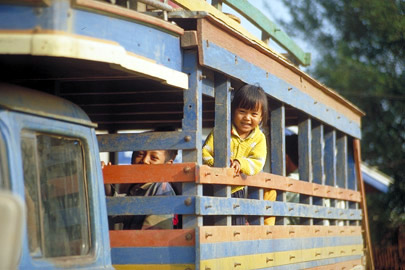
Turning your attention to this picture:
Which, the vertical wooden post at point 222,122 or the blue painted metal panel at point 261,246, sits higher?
the vertical wooden post at point 222,122

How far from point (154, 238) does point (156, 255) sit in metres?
0.09

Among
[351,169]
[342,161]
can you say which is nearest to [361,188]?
[351,169]

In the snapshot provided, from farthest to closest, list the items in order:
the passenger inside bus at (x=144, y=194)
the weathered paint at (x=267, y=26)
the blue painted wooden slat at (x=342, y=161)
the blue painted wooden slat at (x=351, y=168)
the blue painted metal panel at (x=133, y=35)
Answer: the blue painted wooden slat at (x=351, y=168) → the blue painted wooden slat at (x=342, y=161) → the weathered paint at (x=267, y=26) → the passenger inside bus at (x=144, y=194) → the blue painted metal panel at (x=133, y=35)

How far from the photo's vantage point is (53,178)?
12.4ft

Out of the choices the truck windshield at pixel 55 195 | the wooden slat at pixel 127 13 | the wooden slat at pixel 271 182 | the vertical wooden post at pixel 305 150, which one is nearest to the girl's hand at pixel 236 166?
the wooden slat at pixel 271 182

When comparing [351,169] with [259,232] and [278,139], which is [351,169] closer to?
[278,139]

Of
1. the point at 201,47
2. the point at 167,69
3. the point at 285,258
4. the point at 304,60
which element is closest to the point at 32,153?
the point at 167,69

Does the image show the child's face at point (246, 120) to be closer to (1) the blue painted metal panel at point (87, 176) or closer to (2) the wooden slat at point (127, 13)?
(2) the wooden slat at point (127, 13)

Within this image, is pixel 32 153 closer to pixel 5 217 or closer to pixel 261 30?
pixel 5 217

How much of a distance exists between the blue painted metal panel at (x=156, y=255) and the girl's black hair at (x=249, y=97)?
1445mm

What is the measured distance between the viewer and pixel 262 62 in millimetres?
5973

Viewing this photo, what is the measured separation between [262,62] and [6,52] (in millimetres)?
2705

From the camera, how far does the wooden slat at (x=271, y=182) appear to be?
4859 mm

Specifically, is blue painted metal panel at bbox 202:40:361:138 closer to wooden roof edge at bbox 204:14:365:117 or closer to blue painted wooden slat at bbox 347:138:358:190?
wooden roof edge at bbox 204:14:365:117
